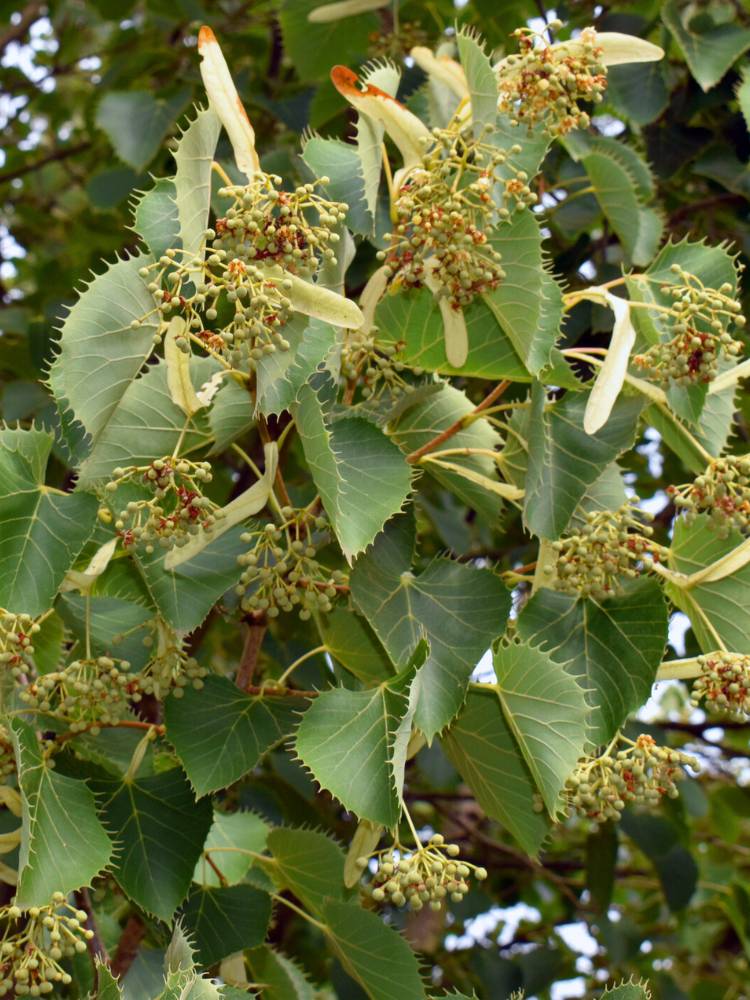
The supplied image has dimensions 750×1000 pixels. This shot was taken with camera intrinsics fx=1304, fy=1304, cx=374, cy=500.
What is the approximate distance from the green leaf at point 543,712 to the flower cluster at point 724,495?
32 cm

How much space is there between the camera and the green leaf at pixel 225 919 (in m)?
2.18

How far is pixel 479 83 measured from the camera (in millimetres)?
2018

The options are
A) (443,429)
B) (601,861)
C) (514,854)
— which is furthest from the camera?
(514,854)

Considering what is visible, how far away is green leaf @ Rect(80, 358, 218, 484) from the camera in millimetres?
1991

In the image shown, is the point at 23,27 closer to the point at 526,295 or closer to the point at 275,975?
Result: the point at 526,295

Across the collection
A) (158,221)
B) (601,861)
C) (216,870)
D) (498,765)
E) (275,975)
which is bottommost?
(601,861)

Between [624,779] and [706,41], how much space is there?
212cm

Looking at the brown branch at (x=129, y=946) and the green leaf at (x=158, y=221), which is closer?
the green leaf at (x=158, y=221)

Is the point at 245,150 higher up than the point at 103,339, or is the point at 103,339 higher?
the point at 245,150

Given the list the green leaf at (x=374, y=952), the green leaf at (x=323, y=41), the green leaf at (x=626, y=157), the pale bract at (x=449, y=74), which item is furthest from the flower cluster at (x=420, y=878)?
the green leaf at (x=323, y=41)

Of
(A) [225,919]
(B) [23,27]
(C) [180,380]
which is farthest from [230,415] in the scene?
(B) [23,27]

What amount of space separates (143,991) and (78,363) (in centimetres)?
110

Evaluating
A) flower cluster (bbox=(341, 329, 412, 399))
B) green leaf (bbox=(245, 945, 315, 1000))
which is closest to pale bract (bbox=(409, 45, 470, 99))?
flower cluster (bbox=(341, 329, 412, 399))

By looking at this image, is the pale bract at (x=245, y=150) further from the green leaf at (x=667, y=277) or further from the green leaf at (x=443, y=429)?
the green leaf at (x=667, y=277)
